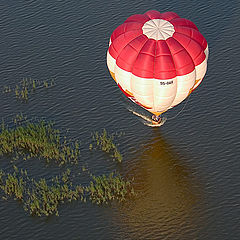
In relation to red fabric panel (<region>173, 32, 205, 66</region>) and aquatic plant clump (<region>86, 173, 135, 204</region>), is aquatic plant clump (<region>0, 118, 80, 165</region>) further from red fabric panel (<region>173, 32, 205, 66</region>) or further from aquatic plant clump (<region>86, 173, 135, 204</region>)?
red fabric panel (<region>173, 32, 205, 66</region>)

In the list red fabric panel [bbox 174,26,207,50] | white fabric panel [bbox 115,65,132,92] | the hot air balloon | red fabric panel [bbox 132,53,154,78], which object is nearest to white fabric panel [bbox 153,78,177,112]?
the hot air balloon

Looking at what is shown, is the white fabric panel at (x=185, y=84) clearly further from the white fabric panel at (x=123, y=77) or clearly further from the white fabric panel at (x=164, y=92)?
the white fabric panel at (x=123, y=77)

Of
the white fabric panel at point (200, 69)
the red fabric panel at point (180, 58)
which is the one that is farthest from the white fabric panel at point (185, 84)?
the white fabric panel at point (200, 69)

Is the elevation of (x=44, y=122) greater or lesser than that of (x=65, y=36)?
lesser

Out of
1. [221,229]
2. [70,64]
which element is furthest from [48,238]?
[70,64]

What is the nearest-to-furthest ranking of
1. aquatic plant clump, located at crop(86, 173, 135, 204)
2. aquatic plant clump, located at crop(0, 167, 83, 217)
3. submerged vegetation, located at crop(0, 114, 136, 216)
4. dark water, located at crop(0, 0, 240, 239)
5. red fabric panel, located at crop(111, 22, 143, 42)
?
dark water, located at crop(0, 0, 240, 239)
aquatic plant clump, located at crop(0, 167, 83, 217)
submerged vegetation, located at crop(0, 114, 136, 216)
aquatic plant clump, located at crop(86, 173, 135, 204)
red fabric panel, located at crop(111, 22, 143, 42)

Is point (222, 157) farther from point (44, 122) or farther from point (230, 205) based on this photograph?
point (44, 122)

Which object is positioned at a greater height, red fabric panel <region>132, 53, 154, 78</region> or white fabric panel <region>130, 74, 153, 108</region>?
red fabric panel <region>132, 53, 154, 78</region>
